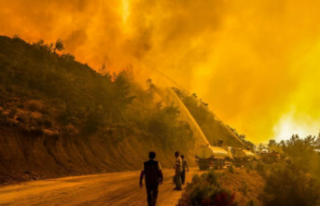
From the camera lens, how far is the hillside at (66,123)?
2717cm

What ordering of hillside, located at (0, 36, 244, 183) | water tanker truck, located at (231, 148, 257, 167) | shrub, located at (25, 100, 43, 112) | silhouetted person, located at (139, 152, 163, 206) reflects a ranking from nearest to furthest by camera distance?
silhouetted person, located at (139, 152, 163, 206), hillside, located at (0, 36, 244, 183), shrub, located at (25, 100, 43, 112), water tanker truck, located at (231, 148, 257, 167)

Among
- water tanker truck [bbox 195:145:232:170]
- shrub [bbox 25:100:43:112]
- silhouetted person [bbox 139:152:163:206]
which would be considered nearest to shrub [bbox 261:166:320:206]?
water tanker truck [bbox 195:145:232:170]

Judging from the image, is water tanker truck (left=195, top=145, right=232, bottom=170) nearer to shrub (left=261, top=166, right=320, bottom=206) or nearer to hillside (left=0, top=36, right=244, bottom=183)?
hillside (left=0, top=36, right=244, bottom=183)

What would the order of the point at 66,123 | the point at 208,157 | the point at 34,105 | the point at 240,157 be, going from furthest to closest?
the point at 240,157
the point at 208,157
the point at 66,123
the point at 34,105

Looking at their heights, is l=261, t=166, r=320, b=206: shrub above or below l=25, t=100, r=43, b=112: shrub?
below

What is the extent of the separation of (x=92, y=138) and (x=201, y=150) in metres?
15.1

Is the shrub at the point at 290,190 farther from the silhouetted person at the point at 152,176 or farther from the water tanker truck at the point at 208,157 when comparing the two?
the silhouetted person at the point at 152,176

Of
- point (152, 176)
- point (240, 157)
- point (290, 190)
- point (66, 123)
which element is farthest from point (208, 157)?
point (152, 176)

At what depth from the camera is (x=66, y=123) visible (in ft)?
117

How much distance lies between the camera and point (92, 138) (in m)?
37.6

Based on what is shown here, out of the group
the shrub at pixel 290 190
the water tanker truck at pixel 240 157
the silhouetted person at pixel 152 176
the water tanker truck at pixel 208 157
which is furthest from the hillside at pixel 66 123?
the shrub at pixel 290 190

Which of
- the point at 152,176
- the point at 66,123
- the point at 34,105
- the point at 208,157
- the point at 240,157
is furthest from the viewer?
the point at 240,157

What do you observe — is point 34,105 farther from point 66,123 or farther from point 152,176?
point 152,176

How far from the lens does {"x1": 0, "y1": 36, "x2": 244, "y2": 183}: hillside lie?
89.1ft
